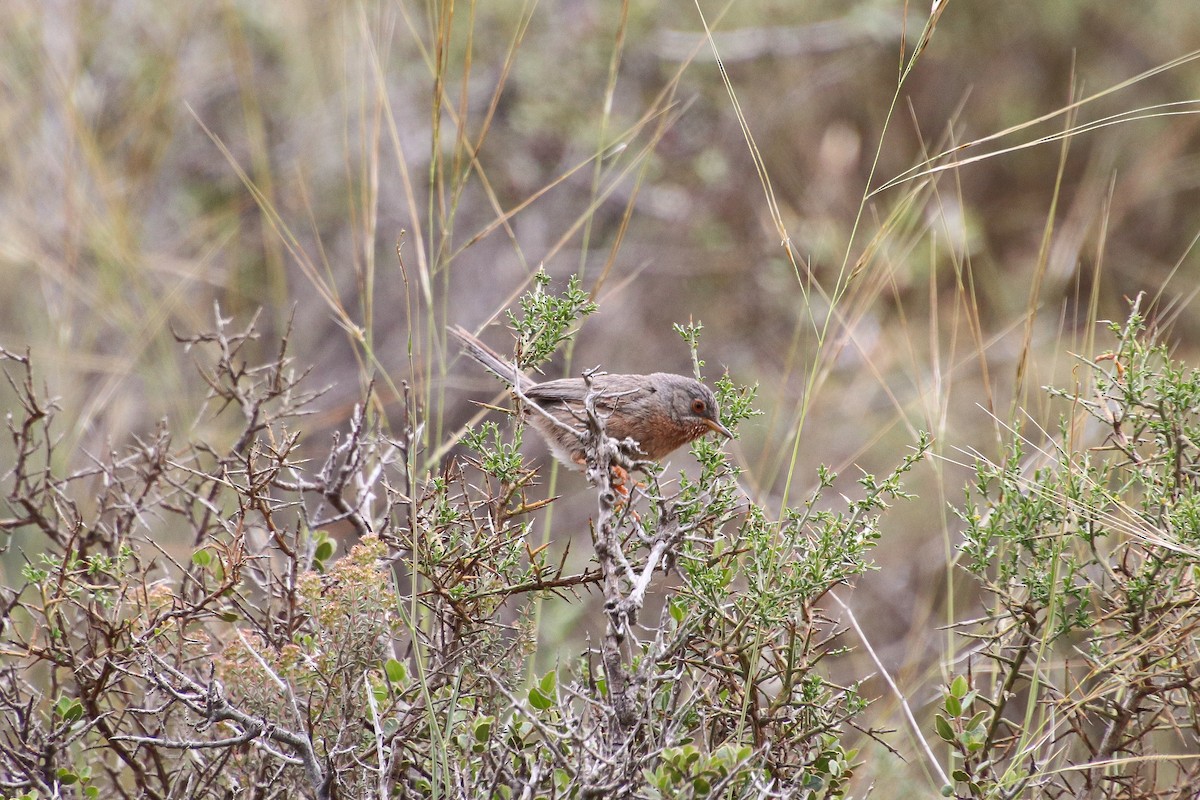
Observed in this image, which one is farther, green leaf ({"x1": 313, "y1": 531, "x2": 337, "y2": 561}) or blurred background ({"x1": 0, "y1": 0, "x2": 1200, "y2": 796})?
blurred background ({"x1": 0, "y1": 0, "x2": 1200, "y2": 796})

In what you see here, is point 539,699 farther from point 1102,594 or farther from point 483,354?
point 483,354

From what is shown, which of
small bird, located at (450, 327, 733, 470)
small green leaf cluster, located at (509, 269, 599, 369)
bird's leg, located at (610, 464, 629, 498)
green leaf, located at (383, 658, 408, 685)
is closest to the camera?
green leaf, located at (383, 658, 408, 685)

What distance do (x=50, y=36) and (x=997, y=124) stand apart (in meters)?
7.20

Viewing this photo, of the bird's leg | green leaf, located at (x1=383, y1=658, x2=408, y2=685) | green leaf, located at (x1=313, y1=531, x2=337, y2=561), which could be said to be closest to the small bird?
the bird's leg

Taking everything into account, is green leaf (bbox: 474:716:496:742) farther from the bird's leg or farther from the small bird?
the small bird

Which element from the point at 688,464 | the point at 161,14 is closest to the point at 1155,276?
the point at 688,464

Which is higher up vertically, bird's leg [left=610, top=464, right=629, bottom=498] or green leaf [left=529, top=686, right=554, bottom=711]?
bird's leg [left=610, top=464, right=629, bottom=498]

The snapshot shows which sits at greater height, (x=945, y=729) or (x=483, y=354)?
(x=483, y=354)

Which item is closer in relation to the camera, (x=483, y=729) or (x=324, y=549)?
(x=483, y=729)

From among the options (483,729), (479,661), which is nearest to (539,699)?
(483,729)

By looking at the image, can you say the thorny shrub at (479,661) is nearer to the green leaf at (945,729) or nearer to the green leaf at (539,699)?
the green leaf at (539,699)

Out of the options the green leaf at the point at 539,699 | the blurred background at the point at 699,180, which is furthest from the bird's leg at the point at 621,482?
the blurred background at the point at 699,180

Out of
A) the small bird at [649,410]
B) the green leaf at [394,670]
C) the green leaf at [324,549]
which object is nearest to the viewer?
the green leaf at [394,670]

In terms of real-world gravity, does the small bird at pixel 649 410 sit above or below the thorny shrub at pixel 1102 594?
above
